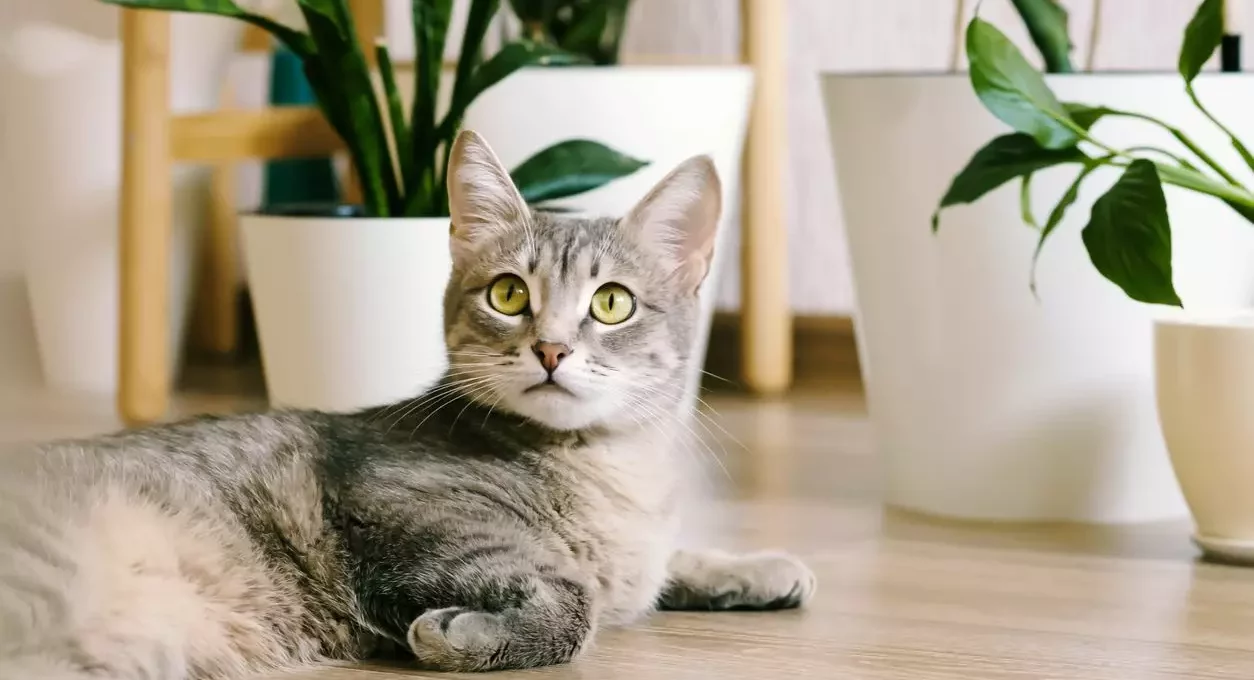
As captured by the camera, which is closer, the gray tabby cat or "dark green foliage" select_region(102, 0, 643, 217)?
the gray tabby cat

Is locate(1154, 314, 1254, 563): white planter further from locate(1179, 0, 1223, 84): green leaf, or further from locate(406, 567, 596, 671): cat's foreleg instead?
locate(406, 567, 596, 671): cat's foreleg

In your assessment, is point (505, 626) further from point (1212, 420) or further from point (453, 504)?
point (1212, 420)

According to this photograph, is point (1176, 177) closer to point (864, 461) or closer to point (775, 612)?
point (775, 612)

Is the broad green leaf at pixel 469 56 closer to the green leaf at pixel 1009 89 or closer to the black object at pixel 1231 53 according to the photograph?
the green leaf at pixel 1009 89

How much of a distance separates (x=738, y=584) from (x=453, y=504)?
9.9 inches

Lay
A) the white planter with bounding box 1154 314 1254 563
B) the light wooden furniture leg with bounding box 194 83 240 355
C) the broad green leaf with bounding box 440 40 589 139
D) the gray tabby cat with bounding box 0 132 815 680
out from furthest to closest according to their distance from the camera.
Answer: the light wooden furniture leg with bounding box 194 83 240 355, the broad green leaf with bounding box 440 40 589 139, the white planter with bounding box 1154 314 1254 563, the gray tabby cat with bounding box 0 132 815 680

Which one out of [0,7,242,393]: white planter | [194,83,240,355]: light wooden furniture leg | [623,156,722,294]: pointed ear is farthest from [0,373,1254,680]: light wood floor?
[194,83,240,355]: light wooden furniture leg

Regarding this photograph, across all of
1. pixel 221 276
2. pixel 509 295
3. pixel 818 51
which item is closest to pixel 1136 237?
pixel 509 295

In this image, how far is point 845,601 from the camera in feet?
3.97

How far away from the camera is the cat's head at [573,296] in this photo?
1079 mm

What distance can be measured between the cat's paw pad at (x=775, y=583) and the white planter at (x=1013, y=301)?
38 centimetres

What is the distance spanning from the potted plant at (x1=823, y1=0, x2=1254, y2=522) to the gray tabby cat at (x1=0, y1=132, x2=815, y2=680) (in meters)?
0.37

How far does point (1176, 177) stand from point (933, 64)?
1.01 meters

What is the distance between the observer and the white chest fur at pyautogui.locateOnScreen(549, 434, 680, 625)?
1.11 metres
